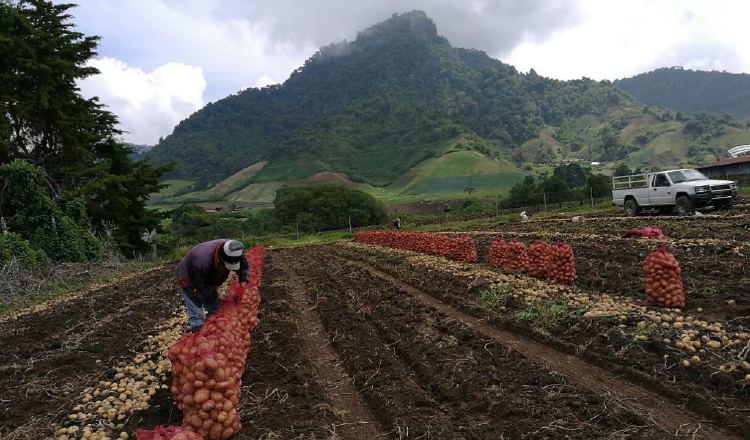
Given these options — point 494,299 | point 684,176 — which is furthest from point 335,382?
point 684,176

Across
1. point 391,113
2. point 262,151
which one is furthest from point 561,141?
point 262,151

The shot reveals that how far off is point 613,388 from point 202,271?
4.94 m

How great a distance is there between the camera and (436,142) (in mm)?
138500

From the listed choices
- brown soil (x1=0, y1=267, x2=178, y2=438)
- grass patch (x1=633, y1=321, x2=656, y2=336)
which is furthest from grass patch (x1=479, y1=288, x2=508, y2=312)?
brown soil (x1=0, y1=267, x2=178, y2=438)

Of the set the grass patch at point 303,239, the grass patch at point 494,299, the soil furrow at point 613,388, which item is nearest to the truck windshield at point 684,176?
the grass patch at point 494,299

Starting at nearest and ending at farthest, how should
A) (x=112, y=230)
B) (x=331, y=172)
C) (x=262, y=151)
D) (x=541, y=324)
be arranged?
Answer: (x=541, y=324) < (x=112, y=230) < (x=331, y=172) < (x=262, y=151)

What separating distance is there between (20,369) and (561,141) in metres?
166

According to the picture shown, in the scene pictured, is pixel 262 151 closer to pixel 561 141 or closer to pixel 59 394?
pixel 561 141

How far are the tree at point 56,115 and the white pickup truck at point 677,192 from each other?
1000 inches

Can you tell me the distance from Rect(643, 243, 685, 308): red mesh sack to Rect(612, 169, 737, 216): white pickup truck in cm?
1253

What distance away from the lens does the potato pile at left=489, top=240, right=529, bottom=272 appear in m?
11.0

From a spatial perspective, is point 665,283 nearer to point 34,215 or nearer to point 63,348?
point 63,348

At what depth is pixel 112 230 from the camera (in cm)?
2756

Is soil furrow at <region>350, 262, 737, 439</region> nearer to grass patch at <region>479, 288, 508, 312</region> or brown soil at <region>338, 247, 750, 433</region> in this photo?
brown soil at <region>338, 247, 750, 433</region>
